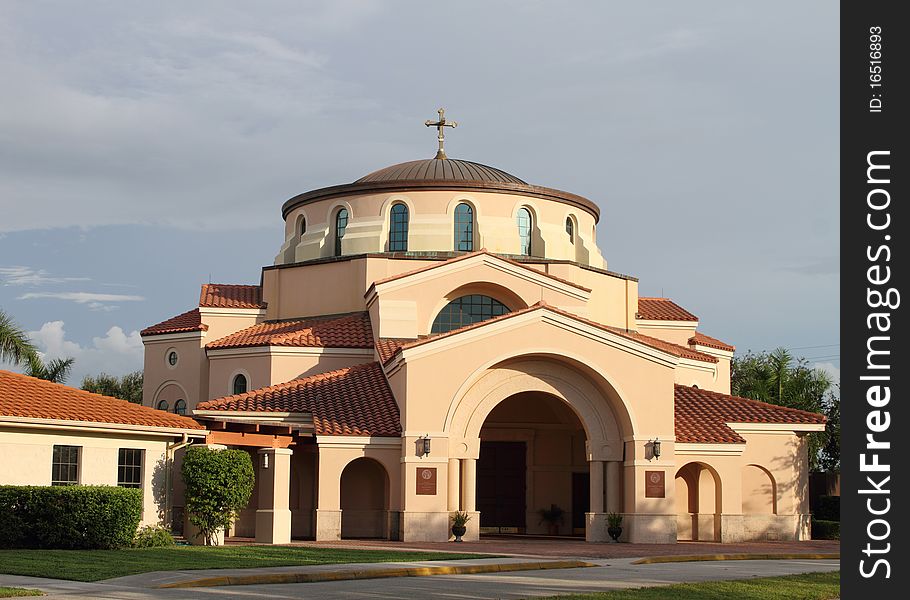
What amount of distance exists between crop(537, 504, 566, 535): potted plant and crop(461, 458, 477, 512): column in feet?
20.0

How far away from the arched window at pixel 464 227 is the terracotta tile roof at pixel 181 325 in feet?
31.4

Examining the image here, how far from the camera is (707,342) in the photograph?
4794cm

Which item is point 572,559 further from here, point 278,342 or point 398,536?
point 278,342

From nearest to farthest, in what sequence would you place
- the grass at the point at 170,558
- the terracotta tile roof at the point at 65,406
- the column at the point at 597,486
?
the grass at the point at 170,558 → the terracotta tile roof at the point at 65,406 → the column at the point at 597,486

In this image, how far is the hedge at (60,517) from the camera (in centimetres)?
2608

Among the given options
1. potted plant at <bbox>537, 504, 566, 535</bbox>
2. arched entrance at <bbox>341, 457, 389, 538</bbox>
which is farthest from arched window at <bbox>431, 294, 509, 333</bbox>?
potted plant at <bbox>537, 504, 566, 535</bbox>

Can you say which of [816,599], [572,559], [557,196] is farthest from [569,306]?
[816,599]

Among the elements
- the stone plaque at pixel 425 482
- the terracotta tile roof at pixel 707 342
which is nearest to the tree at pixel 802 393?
the terracotta tile roof at pixel 707 342

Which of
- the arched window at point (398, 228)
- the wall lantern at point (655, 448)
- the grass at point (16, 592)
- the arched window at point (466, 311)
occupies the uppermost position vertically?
the arched window at point (398, 228)

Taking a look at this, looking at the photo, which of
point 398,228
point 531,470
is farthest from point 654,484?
point 398,228

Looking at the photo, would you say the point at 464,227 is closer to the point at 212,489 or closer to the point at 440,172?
the point at 440,172

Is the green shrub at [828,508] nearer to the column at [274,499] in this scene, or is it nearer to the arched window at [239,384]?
the arched window at [239,384]

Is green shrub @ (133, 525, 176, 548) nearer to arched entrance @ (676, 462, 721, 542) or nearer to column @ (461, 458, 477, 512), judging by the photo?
column @ (461, 458, 477, 512)

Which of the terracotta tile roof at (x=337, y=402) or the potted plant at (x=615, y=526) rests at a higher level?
the terracotta tile roof at (x=337, y=402)
